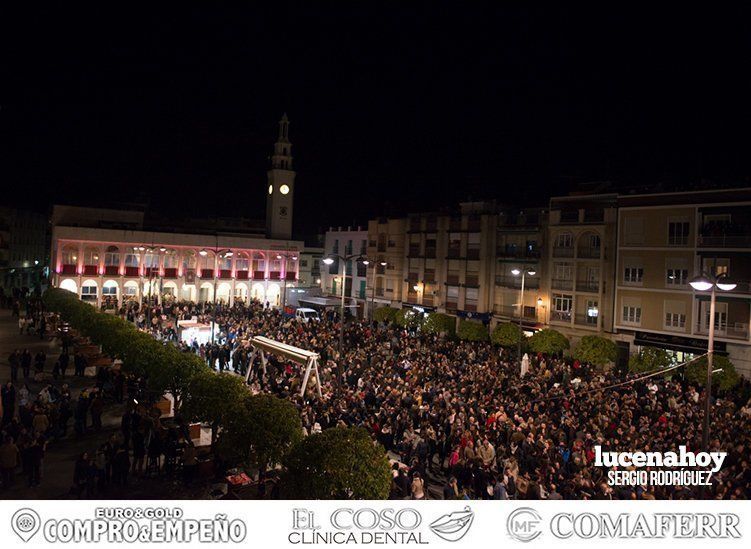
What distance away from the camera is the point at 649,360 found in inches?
990

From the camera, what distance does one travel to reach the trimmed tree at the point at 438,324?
1470 inches

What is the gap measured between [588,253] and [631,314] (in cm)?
450

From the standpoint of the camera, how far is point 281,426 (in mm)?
12312

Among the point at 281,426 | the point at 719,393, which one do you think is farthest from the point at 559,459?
Answer: the point at 719,393

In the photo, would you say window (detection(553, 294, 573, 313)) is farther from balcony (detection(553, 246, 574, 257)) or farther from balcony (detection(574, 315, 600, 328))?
balcony (detection(553, 246, 574, 257))

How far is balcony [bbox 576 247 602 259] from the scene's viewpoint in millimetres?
32250

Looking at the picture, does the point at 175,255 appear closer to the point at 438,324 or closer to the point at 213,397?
the point at 438,324

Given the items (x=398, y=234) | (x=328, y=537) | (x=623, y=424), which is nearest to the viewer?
(x=328, y=537)

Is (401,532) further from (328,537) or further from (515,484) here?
(515,484)

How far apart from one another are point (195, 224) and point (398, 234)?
1320 inches

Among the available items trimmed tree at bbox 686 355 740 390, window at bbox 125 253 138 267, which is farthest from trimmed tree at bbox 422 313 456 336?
window at bbox 125 253 138 267

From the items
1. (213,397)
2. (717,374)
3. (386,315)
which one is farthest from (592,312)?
(213,397)

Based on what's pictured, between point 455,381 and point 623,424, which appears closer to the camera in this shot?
point 623,424

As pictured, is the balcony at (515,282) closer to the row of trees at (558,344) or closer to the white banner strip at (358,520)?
the row of trees at (558,344)
